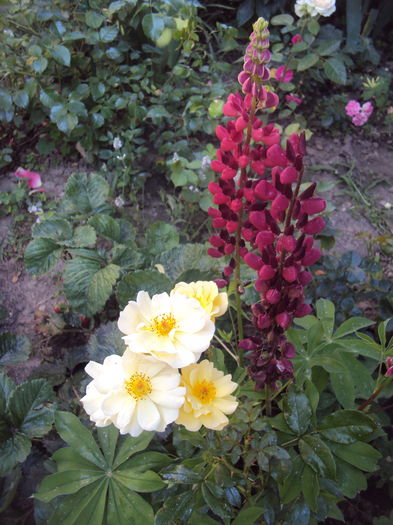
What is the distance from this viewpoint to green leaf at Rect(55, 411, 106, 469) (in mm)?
1216

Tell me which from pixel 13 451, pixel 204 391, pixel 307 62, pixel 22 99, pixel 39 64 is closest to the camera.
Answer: pixel 204 391

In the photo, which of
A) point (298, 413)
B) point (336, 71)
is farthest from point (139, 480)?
point (336, 71)

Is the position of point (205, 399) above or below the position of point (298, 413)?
above

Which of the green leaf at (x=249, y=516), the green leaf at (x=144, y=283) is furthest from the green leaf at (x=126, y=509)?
the green leaf at (x=144, y=283)

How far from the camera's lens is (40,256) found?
1797mm

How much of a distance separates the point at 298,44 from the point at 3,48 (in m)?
1.71

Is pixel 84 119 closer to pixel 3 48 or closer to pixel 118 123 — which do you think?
pixel 118 123

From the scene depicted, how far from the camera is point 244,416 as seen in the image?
3.63 feet

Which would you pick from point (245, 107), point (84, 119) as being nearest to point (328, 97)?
point (84, 119)

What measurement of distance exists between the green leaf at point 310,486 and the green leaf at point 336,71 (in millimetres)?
2567

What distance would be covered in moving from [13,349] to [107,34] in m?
1.84

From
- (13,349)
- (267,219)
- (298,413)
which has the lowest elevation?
(13,349)

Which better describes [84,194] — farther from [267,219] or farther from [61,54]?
[267,219]

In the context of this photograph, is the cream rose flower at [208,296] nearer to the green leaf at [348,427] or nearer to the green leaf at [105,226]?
the green leaf at [348,427]
